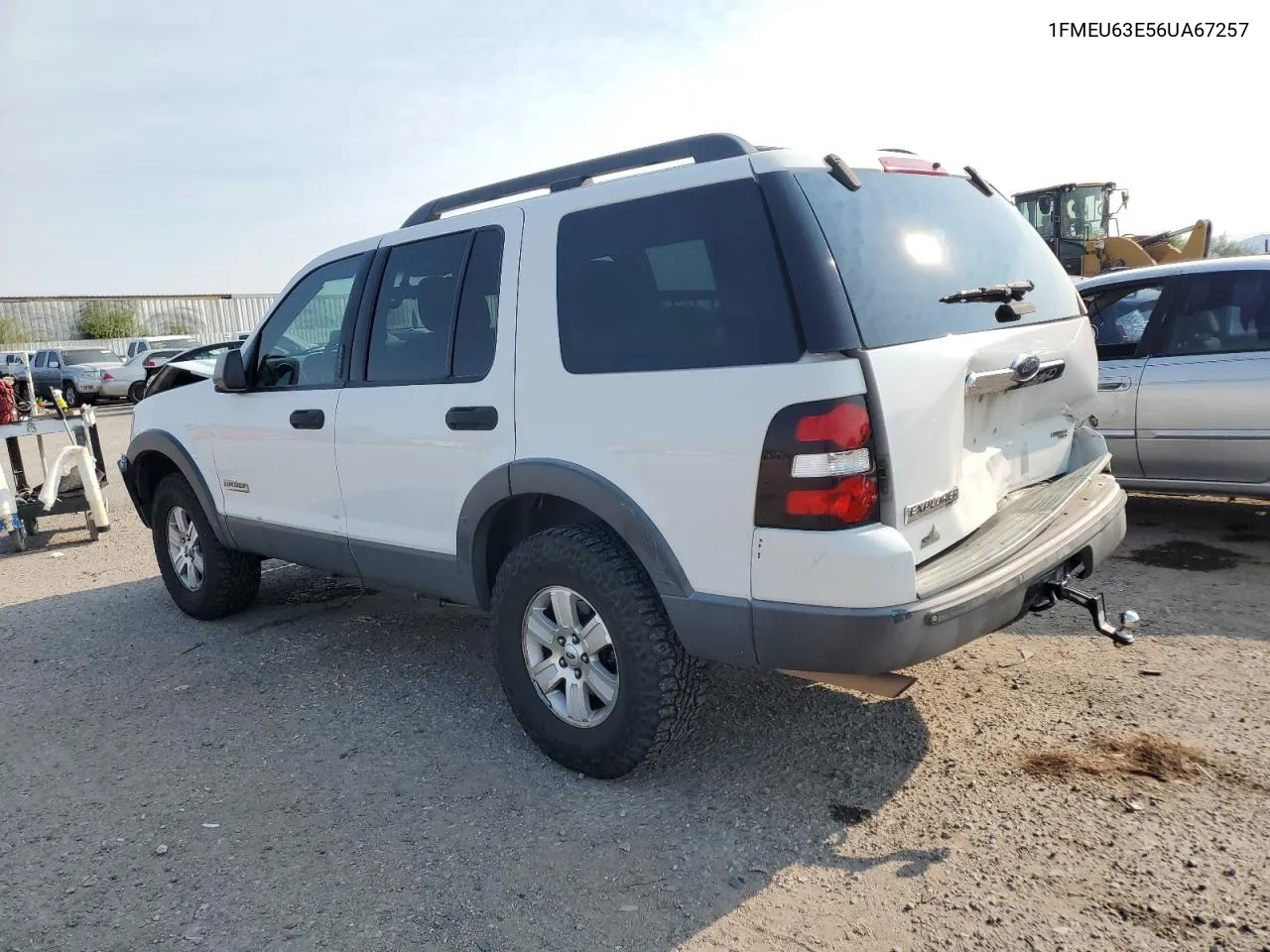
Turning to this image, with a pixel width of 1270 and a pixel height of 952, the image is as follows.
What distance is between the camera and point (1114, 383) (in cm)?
598

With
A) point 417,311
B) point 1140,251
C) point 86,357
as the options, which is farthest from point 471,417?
point 86,357

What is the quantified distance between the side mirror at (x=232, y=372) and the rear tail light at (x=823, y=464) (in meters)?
3.09

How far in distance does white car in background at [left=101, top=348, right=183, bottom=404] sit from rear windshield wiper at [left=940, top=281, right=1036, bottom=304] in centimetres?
2529

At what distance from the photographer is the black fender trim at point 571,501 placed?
2.99 m

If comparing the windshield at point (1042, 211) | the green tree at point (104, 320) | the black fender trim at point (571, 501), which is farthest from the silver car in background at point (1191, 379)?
the green tree at point (104, 320)

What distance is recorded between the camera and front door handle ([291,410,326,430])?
4309 millimetres

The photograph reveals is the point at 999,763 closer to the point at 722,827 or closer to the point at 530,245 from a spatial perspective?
the point at 722,827

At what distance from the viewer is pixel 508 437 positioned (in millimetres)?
3471

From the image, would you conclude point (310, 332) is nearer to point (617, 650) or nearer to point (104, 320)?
point (617, 650)

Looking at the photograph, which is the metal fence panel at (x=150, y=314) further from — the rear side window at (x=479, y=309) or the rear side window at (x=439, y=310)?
the rear side window at (x=479, y=309)

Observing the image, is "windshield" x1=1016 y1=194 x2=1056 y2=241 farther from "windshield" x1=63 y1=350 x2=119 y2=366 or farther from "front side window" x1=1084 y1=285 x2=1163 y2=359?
"windshield" x1=63 y1=350 x2=119 y2=366

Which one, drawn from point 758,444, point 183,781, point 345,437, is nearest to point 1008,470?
point 758,444

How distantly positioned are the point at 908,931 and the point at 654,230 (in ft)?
7.14

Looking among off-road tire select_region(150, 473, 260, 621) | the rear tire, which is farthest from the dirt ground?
the rear tire
